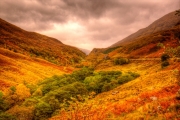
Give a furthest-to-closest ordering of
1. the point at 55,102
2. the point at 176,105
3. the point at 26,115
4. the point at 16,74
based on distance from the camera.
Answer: the point at 16,74, the point at 55,102, the point at 26,115, the point at 176,105

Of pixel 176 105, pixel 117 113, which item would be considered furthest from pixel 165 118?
pixel 117 113

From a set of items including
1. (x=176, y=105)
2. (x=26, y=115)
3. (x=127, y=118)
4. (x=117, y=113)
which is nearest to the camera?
(x=176, y=105)

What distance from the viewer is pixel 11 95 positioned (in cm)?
3866

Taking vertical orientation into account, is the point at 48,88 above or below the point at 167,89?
below

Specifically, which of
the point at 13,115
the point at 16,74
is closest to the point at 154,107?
the point at 13,115

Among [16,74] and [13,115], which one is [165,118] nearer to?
[13,115]

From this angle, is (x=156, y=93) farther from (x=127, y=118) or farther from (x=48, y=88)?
(x=48, y=88)

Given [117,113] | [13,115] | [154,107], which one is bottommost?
[13,115]

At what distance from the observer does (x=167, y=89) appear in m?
25.6

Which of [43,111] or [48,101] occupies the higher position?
[48,101]

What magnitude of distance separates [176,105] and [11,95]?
3413 cm

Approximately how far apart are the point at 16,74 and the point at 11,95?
80.0 ft

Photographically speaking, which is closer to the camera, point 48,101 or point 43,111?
point 43,111

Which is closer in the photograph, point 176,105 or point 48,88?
point 176,105
